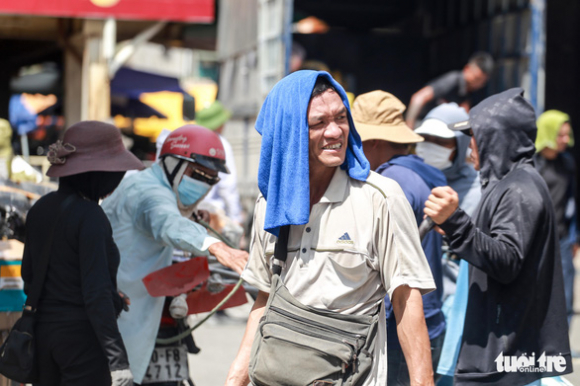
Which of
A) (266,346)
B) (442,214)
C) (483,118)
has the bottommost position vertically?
(266,346)

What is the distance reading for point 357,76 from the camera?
571 inches

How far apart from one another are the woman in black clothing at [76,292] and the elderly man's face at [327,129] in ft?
3.97

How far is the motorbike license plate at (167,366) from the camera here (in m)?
4.46

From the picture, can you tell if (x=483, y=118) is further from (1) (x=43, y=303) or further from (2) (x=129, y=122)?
(2) (x=129, y=122)

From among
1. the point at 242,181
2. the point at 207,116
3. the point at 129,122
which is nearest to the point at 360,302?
the point at 207,116

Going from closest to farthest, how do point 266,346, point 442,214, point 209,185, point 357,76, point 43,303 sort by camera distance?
point 266,346, point 442,214, point 43,303, point 209,185, point 357,76

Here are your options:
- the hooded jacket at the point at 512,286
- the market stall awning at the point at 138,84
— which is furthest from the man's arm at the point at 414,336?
the market stall awning at the point at 138,84

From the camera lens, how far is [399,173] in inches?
169

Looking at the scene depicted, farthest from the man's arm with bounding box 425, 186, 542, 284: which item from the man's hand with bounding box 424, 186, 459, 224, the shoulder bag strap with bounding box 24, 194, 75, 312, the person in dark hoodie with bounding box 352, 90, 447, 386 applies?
the shoulder bag strap with bounding box 24, 194, 75, 312

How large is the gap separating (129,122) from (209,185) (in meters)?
12.4

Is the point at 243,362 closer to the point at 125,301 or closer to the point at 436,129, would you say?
the point at 125,301

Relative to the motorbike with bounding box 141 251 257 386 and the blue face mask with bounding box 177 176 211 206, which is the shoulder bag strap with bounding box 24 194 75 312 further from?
the blue face mask with bounding box 177 176 211 206

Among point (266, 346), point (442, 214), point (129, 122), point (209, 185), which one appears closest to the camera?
point (266, 346)

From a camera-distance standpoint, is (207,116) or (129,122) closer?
(207,116)
